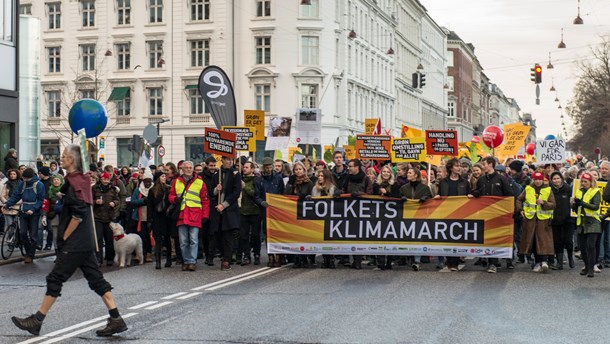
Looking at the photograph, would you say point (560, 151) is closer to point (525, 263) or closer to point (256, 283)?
point (525, 263)

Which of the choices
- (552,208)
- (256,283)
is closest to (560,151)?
(552,208)

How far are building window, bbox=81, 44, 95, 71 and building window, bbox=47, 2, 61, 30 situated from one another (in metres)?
2.47

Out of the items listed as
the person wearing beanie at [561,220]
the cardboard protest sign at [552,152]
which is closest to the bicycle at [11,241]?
the person wearing beanie at [561,220]

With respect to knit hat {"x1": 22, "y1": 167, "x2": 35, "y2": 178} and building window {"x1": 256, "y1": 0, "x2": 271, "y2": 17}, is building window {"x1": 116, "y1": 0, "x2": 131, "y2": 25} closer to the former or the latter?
building window {"x1": 256, "y1": 0, "x2": 271, "y2": 17}

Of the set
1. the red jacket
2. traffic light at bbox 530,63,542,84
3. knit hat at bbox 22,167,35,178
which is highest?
traffic light at bbox 530,63,542,84

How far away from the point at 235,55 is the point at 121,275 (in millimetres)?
47445

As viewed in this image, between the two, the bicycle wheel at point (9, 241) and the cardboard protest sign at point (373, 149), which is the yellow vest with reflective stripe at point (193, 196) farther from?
the cardboard protest sign at point (373, 149)

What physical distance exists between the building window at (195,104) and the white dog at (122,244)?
44.8 m

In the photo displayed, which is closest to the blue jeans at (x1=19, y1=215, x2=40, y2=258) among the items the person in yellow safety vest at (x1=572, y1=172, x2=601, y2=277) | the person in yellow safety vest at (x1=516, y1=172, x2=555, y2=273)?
the person in yellow safety vest at (x1=516, y1=172, x2=555, y2=273)

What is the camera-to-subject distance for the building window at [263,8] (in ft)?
207

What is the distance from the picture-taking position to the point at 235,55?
206ft

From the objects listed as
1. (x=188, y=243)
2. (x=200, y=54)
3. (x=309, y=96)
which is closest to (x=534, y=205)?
(x=188, y=243)

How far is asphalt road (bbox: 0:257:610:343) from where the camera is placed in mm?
9867

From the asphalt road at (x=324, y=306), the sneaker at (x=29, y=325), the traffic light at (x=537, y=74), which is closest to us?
the sneaker at (x=29, y=325)
